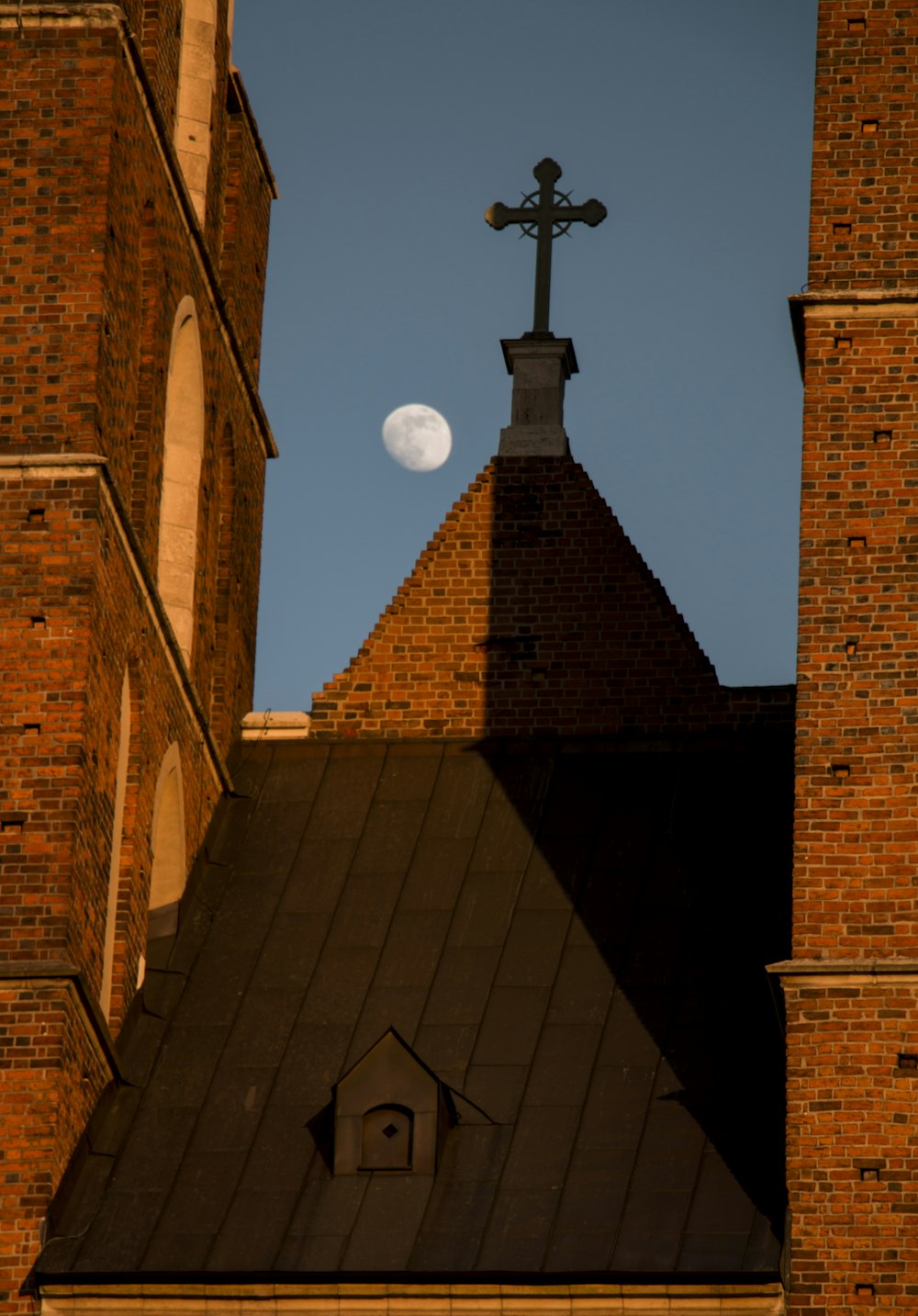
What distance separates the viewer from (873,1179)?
736 inches

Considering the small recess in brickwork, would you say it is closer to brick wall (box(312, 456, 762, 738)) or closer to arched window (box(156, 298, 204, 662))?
brick wall (box(312, 456, 762, 738))

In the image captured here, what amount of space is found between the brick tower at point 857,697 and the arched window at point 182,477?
473 cm

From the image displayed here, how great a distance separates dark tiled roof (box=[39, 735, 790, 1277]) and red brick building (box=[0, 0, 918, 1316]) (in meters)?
0.03

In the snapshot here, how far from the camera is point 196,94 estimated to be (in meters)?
24.4

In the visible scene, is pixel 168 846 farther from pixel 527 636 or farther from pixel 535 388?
pixel 535 388

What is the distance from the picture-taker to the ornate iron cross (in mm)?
25125

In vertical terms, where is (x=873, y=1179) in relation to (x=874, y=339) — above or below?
below

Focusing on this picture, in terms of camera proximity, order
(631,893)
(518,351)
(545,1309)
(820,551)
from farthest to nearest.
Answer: (518,351)
(631,893)
(820,551)
(545,1309)

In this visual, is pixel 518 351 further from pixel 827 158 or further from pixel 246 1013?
pixel 246 1013

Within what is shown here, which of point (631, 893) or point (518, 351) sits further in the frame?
point (518, 351)

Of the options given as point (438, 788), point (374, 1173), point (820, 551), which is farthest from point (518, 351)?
point (374, 1173)

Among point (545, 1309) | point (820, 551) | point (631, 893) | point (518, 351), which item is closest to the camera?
point (545, 1309)

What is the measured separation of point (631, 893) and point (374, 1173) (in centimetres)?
297

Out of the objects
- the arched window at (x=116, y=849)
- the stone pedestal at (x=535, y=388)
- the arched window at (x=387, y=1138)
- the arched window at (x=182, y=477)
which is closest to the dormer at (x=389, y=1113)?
the arched window at (x=387, y=1138)
